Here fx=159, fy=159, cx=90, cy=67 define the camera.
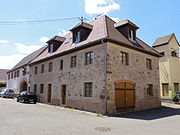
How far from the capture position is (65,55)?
51.0 ft

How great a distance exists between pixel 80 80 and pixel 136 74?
4837mm

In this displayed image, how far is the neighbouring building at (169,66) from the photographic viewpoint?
2041 cm

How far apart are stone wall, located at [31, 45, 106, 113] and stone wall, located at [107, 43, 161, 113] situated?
1.76 feet

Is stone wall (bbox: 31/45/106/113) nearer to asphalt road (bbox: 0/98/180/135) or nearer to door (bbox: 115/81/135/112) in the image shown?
door (bbox: 115/81/135/112)

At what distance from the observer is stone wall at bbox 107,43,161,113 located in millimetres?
11288

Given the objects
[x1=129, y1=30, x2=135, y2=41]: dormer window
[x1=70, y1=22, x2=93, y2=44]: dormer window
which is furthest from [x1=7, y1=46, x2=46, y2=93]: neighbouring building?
[x1=129, y1=30, x2=135, y2=41]: dormer window

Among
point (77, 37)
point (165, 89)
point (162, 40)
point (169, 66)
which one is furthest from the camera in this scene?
point (162, 40)

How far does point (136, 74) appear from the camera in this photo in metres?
13.6

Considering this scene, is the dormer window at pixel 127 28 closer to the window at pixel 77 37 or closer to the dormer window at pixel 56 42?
the window at pixel 77 37

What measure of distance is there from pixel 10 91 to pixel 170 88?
975 inches

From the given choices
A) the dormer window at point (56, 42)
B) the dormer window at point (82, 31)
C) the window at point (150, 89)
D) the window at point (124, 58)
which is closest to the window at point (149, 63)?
the window at point (150, 89)

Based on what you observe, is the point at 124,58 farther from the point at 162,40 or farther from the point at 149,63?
the point at 162,40

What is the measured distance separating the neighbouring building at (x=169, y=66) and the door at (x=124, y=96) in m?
9.62

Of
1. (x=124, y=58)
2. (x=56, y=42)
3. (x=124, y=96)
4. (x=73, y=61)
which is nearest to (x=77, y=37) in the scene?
(x=73, y=61)
